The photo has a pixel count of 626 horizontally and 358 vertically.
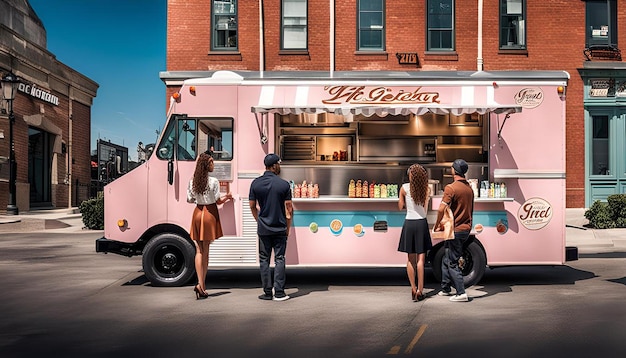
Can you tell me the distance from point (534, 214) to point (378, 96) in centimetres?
300

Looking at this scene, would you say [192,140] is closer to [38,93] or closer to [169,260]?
[169,260]

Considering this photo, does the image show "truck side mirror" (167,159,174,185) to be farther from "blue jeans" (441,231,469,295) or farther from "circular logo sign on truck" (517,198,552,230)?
"circular logo sign on truck" (517,198,552,230)

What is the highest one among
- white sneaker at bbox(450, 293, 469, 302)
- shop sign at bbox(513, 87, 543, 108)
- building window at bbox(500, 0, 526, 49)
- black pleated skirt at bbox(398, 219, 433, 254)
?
building window at bbox(500, 0, 526, 49)

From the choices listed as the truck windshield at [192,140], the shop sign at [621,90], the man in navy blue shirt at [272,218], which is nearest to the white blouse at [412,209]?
the man in navy blue shirt at [272,218]

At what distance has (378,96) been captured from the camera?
10023 mm

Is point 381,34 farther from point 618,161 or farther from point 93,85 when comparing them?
point 93,85

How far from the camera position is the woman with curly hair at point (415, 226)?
866 cm

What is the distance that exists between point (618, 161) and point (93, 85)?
25994 mm

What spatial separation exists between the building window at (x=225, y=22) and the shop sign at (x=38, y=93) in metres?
9.42

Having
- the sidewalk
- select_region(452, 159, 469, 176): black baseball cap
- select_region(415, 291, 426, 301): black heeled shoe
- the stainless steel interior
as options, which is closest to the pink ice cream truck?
the stainless steel interior

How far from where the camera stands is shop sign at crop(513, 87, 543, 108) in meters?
9.95

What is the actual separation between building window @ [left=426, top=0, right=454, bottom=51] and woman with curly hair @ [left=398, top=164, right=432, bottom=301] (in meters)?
13.9

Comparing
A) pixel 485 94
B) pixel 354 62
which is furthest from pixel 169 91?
pixel 485 94

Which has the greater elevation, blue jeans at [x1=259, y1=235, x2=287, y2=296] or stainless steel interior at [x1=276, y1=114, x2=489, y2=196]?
stainless steel interior at [x1=276, y1=114, x2=489, y2=196]
